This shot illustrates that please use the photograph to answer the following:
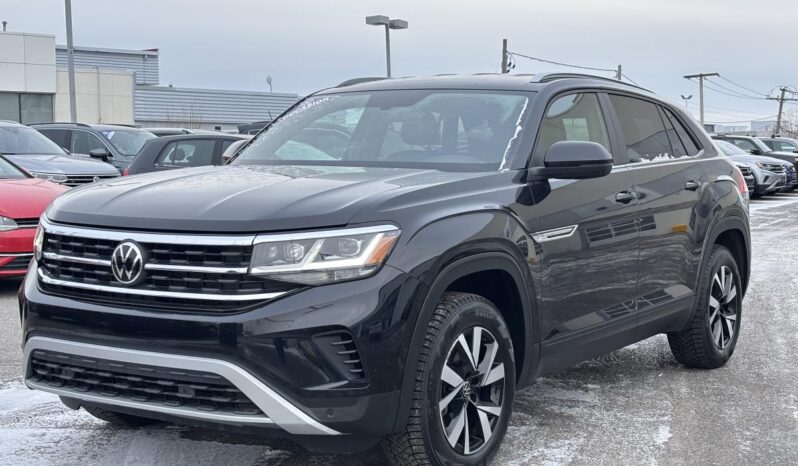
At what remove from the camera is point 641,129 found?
19.8ft

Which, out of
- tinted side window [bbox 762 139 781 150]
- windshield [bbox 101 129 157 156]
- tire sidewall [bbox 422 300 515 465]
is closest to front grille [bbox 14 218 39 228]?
tire sidewall [bbox 422 300 515 465]

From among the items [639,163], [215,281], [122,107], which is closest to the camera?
[215,281]

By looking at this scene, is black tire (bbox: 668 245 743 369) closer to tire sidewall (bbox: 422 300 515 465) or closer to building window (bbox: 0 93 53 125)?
tire sidewall (bbox: 422 300 515 465)

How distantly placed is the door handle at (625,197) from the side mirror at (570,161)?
1.77 feet

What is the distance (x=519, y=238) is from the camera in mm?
4520

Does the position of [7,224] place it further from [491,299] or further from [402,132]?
[491,299]

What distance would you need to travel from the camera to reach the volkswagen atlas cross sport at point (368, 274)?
3.72 m

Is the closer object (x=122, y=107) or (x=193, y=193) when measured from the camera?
(x=193, y=193)

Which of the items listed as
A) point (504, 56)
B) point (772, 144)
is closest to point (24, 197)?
point (772, 144)

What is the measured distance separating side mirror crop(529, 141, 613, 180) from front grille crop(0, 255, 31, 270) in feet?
18.6

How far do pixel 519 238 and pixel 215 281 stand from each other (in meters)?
1.40

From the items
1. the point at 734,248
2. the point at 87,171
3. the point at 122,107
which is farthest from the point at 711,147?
the point at 122,107

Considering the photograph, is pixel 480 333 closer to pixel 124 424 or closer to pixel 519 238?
pixel 519 238

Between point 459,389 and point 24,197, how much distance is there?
636 centimetres
